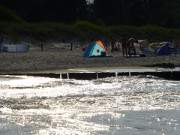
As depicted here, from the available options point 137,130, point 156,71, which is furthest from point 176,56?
point 137,130

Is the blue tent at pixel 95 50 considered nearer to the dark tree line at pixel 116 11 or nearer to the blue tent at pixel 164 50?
the blue tent at pixel 164 50

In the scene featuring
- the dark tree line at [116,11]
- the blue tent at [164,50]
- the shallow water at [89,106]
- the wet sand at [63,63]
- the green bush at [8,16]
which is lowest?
the shallow water at [89,106]

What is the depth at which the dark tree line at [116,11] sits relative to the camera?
61.4 meters

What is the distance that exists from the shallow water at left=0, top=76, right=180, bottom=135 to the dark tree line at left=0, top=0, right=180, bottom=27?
134 feet

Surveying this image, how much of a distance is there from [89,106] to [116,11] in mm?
51892

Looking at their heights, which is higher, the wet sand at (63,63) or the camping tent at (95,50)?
the camping tent at (95,50)

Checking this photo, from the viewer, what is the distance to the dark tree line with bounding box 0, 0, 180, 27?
61.4 m

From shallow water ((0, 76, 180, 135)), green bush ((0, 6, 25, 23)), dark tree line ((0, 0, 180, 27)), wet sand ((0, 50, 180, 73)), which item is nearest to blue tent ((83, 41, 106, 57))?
wet sand ((0, 50, 180, 73))

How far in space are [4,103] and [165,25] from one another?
5126cm

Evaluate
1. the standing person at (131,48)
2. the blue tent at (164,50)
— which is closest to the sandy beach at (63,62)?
the blue tent at (164,50)

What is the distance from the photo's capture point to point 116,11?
65.7 m

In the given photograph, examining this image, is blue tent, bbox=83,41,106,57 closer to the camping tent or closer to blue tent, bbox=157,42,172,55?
the camping tent

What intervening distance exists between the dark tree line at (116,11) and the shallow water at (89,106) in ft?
134

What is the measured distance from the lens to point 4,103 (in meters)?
14.8
